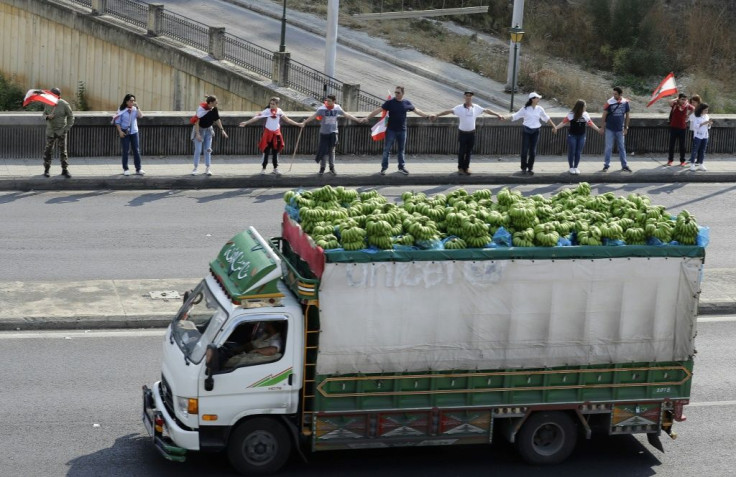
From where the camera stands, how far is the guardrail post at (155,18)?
1494 inches

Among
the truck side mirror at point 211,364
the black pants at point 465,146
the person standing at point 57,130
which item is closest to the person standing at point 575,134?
the black pants at point 465,146

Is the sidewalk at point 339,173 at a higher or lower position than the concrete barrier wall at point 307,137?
lower

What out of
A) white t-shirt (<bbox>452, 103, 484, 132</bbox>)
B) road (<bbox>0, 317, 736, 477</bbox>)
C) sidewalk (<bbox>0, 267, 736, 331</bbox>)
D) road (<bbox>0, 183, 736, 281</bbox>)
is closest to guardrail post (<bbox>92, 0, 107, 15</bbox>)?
road (<bbox>0, 183, 736, 281</bbox>)

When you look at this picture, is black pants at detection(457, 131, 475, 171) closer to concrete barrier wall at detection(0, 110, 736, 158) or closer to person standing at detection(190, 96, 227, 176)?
concrete barrier wall at detection(0, 110, 736, 158)

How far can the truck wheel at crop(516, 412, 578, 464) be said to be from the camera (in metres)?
12.3

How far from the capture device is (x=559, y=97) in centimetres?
4059

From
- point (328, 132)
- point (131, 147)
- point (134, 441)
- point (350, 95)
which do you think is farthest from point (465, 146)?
point (134, 441)

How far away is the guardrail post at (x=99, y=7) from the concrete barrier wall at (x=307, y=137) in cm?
1636

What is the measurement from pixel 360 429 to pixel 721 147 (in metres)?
19.3

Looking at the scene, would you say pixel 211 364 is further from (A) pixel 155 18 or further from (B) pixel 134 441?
(A) pixel 155 18

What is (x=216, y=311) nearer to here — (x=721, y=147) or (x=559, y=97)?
(x=721, y=147)

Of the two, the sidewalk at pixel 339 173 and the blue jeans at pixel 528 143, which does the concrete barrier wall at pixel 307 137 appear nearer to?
the sidewalk at pixel 339 173

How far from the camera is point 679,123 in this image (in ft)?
87.8

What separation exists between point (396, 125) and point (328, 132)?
4.84 feet
